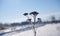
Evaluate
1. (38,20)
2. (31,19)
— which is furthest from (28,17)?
(38,20)

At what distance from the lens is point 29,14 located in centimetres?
305

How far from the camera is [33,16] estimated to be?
9.86 ft

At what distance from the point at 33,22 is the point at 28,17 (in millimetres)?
222

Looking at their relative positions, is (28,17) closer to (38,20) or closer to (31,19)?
(31,19)

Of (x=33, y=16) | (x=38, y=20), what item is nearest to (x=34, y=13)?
(x=33, y=16)

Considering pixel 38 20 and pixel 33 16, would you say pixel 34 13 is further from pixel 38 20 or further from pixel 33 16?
pixel 38 20

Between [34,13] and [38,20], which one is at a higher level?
[34,13]

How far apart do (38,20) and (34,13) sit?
0.36 meters

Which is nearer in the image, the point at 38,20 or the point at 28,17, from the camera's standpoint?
the point at 28,17

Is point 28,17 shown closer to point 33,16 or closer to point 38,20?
point 33,16

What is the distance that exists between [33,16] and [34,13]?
0.12 metres

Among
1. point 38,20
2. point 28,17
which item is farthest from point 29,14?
point 38,20

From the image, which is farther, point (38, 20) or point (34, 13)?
point (38, 20)

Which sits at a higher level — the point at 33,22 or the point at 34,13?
the point at 34,13
